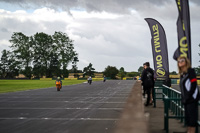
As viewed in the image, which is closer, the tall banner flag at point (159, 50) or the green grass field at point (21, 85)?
the tall banner flag at point (159, 50)

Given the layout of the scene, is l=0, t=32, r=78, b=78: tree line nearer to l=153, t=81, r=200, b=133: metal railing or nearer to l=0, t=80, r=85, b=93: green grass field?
l=0, t=80, r=85, b=93: green grass field

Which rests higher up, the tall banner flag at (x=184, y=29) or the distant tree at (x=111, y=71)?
the distant tree at (x=111, y=71)

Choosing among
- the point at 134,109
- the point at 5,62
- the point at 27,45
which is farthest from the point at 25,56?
the point at 134,109

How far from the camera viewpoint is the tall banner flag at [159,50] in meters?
16.0

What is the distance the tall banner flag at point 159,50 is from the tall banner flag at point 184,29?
7.31 meters

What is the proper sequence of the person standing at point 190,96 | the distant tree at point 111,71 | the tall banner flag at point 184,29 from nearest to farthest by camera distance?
the person standing at point 190,96 < the tall banner flag at point 184,29 < the distant tree at point 111,71

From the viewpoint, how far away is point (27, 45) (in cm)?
10062

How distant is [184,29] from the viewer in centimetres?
853

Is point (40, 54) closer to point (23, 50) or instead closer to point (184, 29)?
point (23, 50)

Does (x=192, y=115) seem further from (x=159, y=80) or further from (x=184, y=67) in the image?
(x=159, y=80)

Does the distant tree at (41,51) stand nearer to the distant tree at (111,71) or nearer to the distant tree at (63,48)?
the distant tree at (63,48)

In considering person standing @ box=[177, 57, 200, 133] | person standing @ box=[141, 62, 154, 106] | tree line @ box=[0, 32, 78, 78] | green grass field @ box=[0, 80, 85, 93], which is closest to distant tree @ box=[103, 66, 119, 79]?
tree line @ box=[0, 32, 78, 78]

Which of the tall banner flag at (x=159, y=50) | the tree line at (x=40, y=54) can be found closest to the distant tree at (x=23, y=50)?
the tree line at (x=40, y=54)

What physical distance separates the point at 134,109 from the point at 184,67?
2.35 meters
